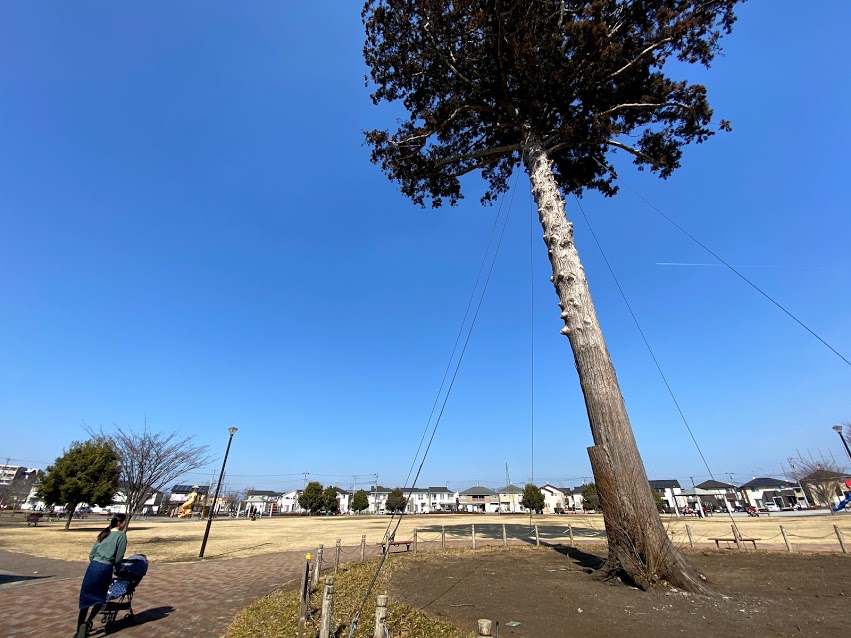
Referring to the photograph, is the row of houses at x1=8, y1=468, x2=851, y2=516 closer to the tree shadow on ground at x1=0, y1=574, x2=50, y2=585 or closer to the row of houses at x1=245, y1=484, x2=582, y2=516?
the row of houses at x1=245, y1=484, x2=582, y2=516

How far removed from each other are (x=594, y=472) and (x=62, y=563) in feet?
55.8

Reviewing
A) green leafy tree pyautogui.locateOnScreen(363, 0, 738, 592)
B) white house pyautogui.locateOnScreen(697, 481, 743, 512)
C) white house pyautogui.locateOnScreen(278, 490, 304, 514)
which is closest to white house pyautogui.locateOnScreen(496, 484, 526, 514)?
white house pyautogui.locateOnScreen(697, 481, 743, 512)

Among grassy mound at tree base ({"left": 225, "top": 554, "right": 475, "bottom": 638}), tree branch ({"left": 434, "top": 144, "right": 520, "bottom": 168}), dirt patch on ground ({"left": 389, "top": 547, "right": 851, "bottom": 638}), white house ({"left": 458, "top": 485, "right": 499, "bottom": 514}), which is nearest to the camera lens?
dirt patch on ground ({"left": 389, "top": 547, "right": 851, "bottom": 638})

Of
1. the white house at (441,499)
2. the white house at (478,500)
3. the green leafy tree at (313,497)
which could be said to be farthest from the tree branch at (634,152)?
the white house at (441,499)

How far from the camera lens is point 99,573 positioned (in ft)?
18.7

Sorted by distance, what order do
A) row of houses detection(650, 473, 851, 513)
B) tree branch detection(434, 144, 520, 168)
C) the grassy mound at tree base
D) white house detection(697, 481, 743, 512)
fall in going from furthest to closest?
white house detection(697, 481, 743, 512), row of houses detection(650, 473, 851, 513), tree branch detection(434, 144, 520, 168), the grassy mound at tree base

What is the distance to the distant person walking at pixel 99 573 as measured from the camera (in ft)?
18.0

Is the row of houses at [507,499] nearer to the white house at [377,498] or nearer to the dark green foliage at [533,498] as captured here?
the white house at [377,498]

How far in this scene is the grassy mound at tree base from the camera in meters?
4.88

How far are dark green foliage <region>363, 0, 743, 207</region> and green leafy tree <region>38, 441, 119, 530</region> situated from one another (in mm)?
29389

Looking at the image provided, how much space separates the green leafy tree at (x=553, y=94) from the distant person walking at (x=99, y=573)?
837cm

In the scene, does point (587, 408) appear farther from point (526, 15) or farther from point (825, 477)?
point (825, 477)

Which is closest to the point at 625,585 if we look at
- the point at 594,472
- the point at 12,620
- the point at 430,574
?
the point at 594,472

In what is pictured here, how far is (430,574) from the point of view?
862cm
